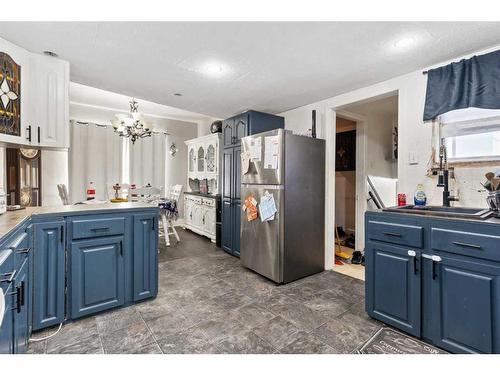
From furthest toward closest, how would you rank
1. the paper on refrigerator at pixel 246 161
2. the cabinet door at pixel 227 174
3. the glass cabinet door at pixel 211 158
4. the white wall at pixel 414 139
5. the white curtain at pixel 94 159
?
the glass cabinet door at pixel 211 158, the white curtain at pixel 94 159, the cabinet door at pixel 227 174, the paper on refrigerator at pixel 246 161, the white wall at pixel 414 139

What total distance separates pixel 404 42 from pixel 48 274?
10.2 ft

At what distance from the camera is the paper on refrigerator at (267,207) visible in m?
2.68

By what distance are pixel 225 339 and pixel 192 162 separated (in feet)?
13.6

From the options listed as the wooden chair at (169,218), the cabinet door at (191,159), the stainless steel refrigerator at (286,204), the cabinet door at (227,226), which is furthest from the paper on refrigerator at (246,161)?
the cabinet door at (191,159)

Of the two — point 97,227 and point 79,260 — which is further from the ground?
point 97,227

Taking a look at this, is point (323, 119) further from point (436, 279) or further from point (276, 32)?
point (436, 279)

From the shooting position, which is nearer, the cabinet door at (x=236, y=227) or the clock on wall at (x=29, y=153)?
the clock on wall at (x=29, y=153)

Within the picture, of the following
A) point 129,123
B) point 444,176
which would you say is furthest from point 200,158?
point 444,176

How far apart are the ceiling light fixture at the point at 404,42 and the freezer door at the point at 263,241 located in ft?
5.07

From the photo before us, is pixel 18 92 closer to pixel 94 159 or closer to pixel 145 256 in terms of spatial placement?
pixel 145 256

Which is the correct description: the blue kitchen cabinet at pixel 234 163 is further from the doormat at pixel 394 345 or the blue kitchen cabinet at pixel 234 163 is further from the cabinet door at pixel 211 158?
the doormat at pixel 394 345

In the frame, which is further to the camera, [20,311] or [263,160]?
[263,160]

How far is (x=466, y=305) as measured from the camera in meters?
1.49

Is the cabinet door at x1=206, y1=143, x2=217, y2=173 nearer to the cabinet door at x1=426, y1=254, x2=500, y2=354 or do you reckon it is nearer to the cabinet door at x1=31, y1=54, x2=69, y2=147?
the cabinet door at x1=31, y1=54, x2=69, y2=147
